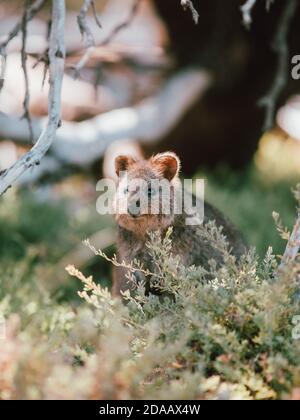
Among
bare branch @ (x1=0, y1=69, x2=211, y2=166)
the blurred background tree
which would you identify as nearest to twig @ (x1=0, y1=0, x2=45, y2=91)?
the blurred background tree

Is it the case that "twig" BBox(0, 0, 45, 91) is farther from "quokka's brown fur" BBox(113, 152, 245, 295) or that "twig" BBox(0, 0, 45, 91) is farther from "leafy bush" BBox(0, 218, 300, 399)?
"leafy bush" BBox(0, 218, 300, 399)

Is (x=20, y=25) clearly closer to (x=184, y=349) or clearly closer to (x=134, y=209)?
(x=134, y=209)

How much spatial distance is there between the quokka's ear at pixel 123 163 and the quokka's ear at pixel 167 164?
174 millimetres

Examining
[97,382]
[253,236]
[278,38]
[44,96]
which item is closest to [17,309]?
[97,382]

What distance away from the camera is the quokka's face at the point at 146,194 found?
16.2 ft

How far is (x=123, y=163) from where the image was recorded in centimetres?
528

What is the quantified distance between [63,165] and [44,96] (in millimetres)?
1292

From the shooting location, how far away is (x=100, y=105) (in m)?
10.7

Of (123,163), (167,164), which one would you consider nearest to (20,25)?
(123,163)

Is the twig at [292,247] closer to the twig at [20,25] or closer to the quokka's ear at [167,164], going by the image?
the quokka's ear at [167,164]

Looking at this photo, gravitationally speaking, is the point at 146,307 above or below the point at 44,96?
below

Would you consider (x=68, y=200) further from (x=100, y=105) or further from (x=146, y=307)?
(x=146, y=307)

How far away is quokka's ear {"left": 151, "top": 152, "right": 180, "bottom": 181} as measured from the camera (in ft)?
16.9

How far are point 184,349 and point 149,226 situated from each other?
5.43 feet
